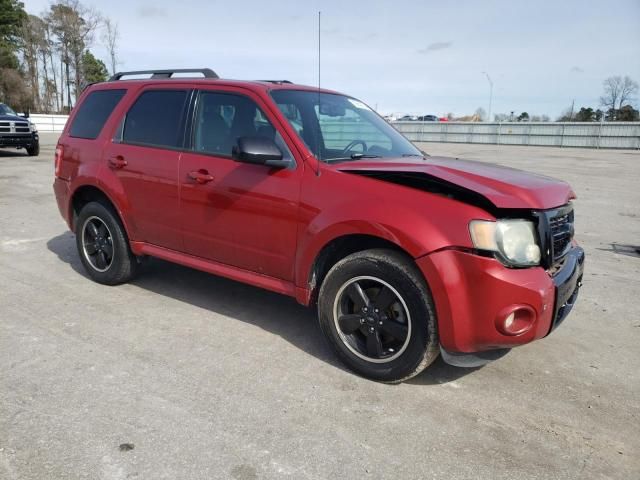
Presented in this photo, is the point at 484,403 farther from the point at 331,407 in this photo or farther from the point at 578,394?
the point at 331,407

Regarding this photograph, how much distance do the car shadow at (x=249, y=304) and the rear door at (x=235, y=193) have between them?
1.77 feet

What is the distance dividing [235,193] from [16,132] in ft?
54.6

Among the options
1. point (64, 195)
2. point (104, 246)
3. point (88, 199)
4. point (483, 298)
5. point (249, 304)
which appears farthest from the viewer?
point (64, 195)

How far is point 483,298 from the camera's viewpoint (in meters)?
2.88

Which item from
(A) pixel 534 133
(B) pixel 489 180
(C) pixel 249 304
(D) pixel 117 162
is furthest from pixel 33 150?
(A) pixel 534 133

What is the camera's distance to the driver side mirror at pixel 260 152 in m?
3.43

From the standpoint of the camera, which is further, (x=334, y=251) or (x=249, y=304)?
(x=249, y=304)

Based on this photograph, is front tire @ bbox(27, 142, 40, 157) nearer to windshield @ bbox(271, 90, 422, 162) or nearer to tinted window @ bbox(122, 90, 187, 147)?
tinted window @ bbox(122, 90, 187, 147)

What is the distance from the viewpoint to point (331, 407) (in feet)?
9.87

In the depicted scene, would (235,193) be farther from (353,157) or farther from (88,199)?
(88,199)

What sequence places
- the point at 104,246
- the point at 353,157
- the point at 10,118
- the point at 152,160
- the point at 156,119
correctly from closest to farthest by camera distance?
the point at 353,157
the point at 152,160
the point at 156,119
the point at 104,246
the point at 10,118

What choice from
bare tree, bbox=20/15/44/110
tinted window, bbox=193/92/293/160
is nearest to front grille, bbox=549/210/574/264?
tinted window, bbox=193/92/293/160

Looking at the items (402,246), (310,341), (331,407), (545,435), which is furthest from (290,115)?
(545,435)

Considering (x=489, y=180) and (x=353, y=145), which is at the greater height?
(x=353, y=145)
